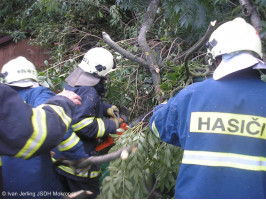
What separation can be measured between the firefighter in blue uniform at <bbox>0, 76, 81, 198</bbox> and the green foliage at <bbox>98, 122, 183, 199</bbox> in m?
1.00

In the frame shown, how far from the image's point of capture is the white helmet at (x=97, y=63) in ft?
8.82

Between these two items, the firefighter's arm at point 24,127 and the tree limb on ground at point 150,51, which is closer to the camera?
the firefighter's arm at point 24,127

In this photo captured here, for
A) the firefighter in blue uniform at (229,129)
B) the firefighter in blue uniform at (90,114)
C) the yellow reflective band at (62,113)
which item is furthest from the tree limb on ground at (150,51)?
the yellow reflective band at (62,113)

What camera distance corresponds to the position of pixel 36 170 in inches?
74.2

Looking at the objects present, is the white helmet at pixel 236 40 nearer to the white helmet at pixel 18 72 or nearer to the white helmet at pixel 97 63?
the white helmet at pixel 97 63

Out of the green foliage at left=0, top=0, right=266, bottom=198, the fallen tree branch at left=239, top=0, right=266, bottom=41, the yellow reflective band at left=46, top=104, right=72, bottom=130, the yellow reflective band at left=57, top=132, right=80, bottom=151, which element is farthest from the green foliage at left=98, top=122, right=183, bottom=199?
the fallen tree branch at left=239, top=0, right=266, bottom=41

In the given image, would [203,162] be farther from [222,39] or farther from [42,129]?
[42,129]

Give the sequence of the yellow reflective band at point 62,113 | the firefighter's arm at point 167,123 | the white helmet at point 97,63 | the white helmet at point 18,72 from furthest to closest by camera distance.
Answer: the white helmet at point 97,63, the white helmet at point 18,72, the firefighter's arm at point 167,123, the yellow reflective band at point 62,113

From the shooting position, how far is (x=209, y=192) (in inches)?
53.9

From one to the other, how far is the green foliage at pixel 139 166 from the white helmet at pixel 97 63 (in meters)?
0.75

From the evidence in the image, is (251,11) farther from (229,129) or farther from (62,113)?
(62,113)

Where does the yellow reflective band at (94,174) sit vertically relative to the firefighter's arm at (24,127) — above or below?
below

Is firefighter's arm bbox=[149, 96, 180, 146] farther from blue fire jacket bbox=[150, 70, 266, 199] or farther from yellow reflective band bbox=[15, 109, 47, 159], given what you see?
yellow reflective band bbox=[15, 109, 47, 159]

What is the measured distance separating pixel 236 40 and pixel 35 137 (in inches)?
45.8
